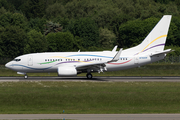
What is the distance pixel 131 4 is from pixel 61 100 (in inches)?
5993

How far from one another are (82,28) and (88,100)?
318 ft

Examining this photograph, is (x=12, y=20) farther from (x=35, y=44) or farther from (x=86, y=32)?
(x=86, y=32)

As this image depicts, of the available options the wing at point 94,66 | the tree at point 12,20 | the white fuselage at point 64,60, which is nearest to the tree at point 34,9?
the tree at point 12,20

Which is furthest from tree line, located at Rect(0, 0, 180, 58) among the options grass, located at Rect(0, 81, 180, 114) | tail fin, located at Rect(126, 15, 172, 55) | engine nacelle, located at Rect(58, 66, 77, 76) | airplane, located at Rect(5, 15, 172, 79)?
grass, located at Rect(0, 81, 180, 114)

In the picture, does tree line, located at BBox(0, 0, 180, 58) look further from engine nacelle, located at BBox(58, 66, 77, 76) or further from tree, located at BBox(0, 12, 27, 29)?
engine nacelle, located at BBox(58, 66, 77, 76)

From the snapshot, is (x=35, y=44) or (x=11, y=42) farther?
(x=35, y=44)

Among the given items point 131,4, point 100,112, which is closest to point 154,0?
point 131,4

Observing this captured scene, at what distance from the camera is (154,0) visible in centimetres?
19450

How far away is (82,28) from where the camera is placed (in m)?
127

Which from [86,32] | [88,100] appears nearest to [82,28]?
[86,32]

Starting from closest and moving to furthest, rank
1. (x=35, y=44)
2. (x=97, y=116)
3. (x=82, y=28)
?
(x=97, y=116)
(x=35, y=44)
(x=82, y=28)

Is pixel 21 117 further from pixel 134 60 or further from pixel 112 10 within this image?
pixel 112 10

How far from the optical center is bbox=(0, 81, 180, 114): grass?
2731 centimetres

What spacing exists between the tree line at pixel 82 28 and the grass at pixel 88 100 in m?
62.3
